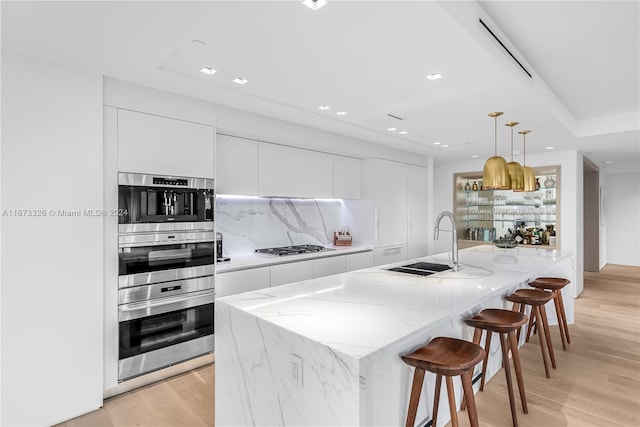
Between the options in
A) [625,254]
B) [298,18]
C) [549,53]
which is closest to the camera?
[298,18]

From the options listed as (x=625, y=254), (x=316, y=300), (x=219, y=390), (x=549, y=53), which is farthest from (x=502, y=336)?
(x=625, y=254)

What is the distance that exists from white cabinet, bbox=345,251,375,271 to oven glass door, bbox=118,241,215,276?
74.1 inches

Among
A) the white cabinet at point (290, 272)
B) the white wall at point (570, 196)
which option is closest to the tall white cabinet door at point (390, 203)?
the white cabinet at point (290, 272)

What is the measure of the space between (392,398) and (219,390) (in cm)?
96

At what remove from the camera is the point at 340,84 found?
2.63m

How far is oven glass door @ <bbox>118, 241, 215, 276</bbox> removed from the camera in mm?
2605

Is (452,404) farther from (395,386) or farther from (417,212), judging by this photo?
(417,212)

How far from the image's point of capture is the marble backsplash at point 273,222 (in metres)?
3.89

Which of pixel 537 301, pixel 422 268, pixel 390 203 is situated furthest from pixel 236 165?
pixel 537 301

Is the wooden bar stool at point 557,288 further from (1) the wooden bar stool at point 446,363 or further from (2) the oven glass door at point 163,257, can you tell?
(2) the oven glass door at point 163,257

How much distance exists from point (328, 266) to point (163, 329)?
190 cm

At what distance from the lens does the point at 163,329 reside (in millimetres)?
2803

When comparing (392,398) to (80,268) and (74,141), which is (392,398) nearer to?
(80,268)

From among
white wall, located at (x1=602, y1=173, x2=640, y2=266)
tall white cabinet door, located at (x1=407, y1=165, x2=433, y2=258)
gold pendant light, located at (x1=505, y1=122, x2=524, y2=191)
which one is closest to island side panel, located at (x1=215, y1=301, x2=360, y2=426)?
gold pendant light, located at (x1=505, y1=122, x2=524, y2=191)
